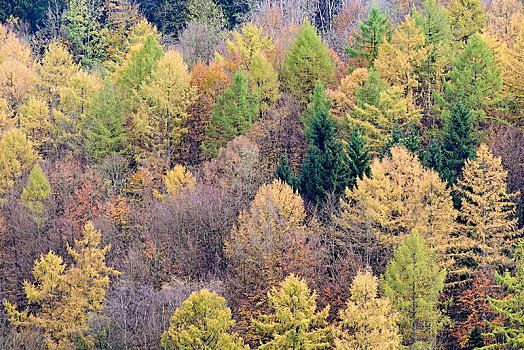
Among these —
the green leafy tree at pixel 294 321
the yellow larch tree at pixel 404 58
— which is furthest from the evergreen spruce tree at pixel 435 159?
the green leafy tree at pixel 294 321

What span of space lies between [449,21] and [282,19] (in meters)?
24.9

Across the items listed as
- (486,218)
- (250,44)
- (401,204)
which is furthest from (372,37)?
(486,218)

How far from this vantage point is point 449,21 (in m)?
57.1

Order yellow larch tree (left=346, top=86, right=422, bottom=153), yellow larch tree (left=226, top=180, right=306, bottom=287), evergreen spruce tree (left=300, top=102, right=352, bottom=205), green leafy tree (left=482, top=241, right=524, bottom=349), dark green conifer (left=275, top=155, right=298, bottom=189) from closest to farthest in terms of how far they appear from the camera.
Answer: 1. green leafy tree (left=482, top=241, right=524, bottom=349)
2. yellow larch tree (left=226, top=180, right=306, bottom=287)
3. evergreen spruce tree (left=300, top=102, right=352, bottom=205)
4. dark green conifer (left=275, top=155, right=298, bottom=189)
5. yellow larch tree (left=346, top=86, right=422, bottom=153)

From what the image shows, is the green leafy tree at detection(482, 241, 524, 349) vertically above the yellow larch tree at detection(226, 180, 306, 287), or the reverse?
the yellow larch tree at detection(226, 180, 306, 287)

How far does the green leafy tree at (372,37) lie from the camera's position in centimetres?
5631

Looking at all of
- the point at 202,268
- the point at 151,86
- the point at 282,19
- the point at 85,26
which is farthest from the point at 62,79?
the point at 202,268

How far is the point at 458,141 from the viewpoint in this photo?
44.2m

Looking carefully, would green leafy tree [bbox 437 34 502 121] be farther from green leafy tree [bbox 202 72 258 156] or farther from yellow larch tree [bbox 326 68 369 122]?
green leafy tree [bbox 202 72 258 156]

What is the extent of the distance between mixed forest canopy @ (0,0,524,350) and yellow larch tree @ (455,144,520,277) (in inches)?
6.3

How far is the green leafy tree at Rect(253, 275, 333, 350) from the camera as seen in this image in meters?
35.1

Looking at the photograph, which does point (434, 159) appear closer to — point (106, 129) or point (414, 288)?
point (414, 288)

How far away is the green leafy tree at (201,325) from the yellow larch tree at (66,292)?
29.6ft

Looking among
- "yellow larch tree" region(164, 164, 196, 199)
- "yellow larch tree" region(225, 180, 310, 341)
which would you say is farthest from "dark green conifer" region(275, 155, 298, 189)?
"yellow larch tree" region(164, 164, 196, 199)
